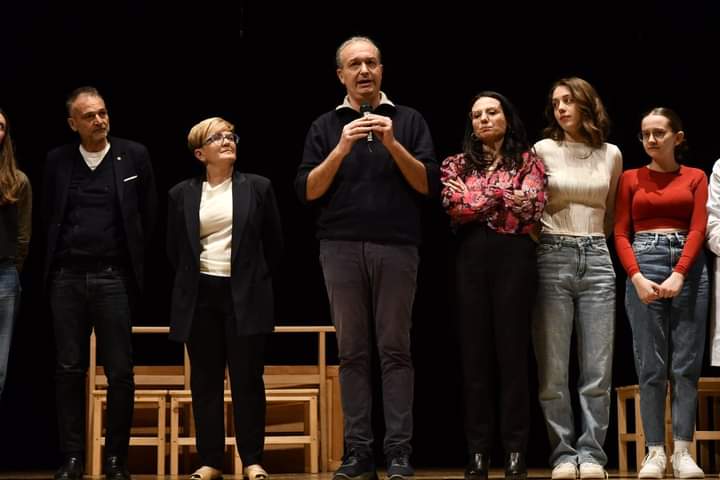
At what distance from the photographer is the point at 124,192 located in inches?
164

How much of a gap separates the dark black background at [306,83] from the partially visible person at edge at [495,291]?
2217 millimetres

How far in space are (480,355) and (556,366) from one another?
33cm

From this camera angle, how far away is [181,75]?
6262 mm

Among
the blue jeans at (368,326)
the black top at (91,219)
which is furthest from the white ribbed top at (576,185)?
the black top at (91,219)

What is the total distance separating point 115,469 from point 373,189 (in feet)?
4.40

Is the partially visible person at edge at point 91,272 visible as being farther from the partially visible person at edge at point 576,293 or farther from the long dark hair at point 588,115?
the long dark hair at point 588,115

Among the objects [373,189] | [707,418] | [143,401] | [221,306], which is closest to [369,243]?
[373,189]

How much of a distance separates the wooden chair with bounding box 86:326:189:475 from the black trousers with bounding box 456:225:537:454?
188 centimetres

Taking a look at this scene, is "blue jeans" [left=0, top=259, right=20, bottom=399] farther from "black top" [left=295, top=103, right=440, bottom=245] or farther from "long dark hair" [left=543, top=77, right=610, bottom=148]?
"long dark hair" [left=543, top=77, right=610, bottom=148]

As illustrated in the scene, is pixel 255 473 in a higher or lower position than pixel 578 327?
lower

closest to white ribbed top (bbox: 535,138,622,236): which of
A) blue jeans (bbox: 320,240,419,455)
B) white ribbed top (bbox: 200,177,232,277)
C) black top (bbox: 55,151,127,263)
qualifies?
blue jeans (bbox: 320,240,419,455)

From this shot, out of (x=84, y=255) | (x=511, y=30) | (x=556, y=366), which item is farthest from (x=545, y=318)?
(x=511, y=30)

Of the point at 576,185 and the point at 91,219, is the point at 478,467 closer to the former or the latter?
the point at 576,185

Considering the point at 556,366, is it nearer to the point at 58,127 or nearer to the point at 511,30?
the point at 511,30
